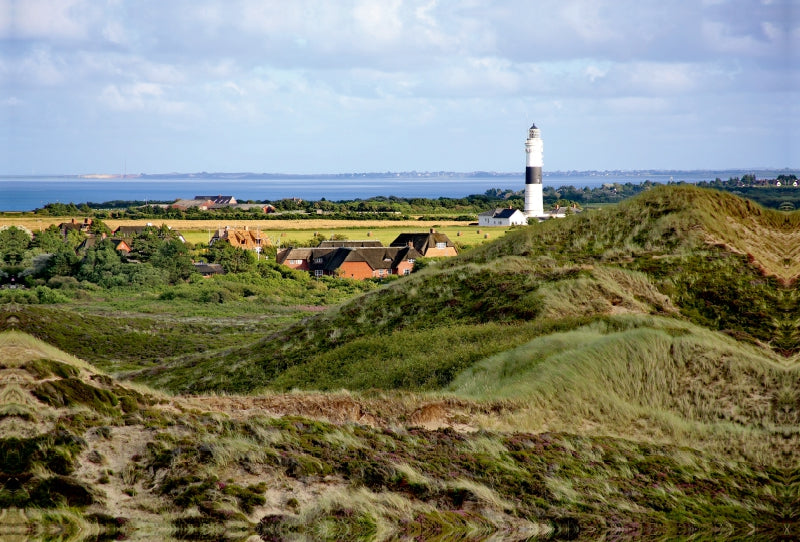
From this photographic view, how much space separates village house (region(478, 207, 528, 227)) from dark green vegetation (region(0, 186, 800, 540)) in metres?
76.7

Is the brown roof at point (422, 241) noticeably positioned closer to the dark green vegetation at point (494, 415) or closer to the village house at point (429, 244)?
the village house at point (429, 244)

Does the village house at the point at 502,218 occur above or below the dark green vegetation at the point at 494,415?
below

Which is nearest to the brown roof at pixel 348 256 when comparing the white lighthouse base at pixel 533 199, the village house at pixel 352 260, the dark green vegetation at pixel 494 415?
the village house at pixel 352 260

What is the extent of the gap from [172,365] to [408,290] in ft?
23.7

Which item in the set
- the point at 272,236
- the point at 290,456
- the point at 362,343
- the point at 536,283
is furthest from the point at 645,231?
the point at 272,236

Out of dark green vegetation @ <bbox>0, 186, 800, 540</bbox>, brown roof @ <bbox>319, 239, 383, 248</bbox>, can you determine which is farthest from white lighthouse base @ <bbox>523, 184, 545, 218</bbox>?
dark green vegetation @ <bbox>0, 186, 800, 540</bbox>

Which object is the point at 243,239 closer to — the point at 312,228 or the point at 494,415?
the point at 312,228

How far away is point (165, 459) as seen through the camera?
8547 millimetres

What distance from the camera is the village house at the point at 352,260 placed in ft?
203

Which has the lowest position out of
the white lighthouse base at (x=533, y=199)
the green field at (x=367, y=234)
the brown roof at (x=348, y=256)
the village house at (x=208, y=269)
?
the village house at (x=208, y=269)

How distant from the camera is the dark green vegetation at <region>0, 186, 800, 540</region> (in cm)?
816

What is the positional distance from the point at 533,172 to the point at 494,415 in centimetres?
9552

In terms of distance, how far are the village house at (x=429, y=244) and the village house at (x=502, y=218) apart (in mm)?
29389

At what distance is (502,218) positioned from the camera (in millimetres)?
98938
